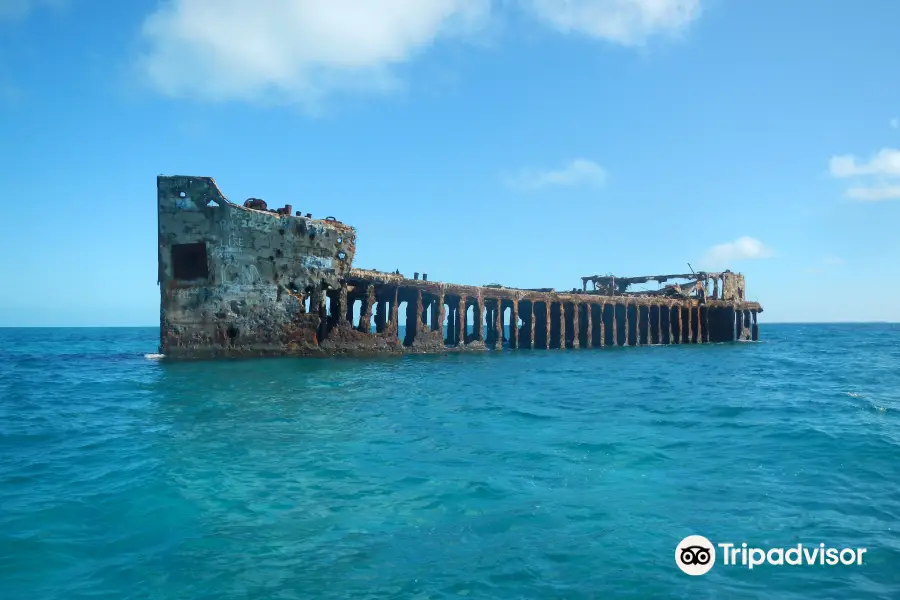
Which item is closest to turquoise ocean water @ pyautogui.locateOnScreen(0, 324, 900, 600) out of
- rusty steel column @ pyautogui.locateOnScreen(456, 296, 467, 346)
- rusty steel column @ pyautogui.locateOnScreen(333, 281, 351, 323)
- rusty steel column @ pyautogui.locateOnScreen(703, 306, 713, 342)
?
rusty steel column @ pyautogui.locateOnScreen(333, 281, 351, 323)

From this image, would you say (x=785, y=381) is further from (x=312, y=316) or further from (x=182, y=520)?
(x=182, y=520)

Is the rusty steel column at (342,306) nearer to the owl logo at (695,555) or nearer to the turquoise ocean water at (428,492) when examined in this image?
the turquoise ocean water at (428,492)

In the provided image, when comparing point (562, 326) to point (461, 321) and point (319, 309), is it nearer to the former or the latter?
point (461, 321)

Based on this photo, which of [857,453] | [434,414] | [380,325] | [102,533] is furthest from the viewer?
[380,325]

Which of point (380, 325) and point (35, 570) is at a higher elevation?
point (380, 325)

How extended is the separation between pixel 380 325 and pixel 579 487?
17668mm

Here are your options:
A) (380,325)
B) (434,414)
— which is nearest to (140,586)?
(434,414)

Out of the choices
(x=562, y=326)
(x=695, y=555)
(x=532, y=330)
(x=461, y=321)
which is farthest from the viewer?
(x=562, y=326)

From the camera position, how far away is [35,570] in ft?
17.5

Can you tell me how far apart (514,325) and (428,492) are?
22469 millimetres

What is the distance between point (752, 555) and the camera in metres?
5.65

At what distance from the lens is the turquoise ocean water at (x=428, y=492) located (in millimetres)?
5164

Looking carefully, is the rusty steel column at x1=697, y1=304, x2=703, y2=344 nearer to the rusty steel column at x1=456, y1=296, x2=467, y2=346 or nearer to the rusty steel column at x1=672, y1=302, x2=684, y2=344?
the rusty steel column at x1=672, y1=302, x2=684, y2=344

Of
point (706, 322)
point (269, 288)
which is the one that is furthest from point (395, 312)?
point (706, 322)
